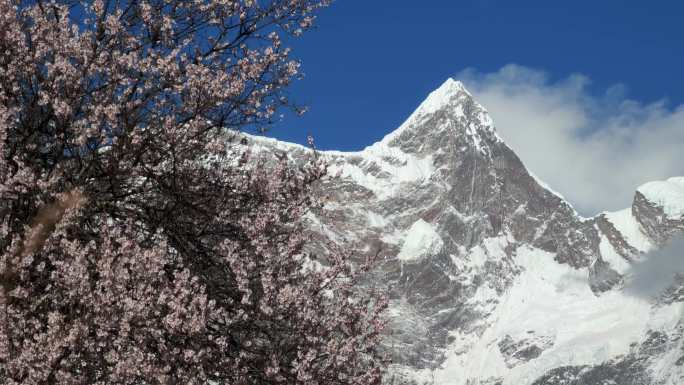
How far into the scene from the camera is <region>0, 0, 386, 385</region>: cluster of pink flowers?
1162 cm

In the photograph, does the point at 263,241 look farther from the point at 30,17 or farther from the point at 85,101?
the point at 30,17

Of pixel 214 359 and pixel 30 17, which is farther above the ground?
pixel 30 17

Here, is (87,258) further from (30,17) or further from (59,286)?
(30,17)

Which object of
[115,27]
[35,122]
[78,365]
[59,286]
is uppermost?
[115,27]

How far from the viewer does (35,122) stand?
531 inches

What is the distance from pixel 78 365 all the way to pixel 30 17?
225 inches

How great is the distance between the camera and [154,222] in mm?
14172

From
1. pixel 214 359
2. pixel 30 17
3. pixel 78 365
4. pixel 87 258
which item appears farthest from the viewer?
pixel 30 17

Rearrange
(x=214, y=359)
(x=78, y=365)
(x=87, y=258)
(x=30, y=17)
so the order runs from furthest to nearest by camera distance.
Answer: (x=30, y=17) → (x=214, y=359) → (x=87, y=258) → (x=78, y=365)

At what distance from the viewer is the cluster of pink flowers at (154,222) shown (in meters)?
11.6

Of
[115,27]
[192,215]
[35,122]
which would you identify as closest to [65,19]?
[115,27]

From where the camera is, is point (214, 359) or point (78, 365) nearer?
point (78, 365)

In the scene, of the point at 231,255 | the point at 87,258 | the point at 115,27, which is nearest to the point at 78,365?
the point at 87,258

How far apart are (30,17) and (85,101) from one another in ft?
5.93
